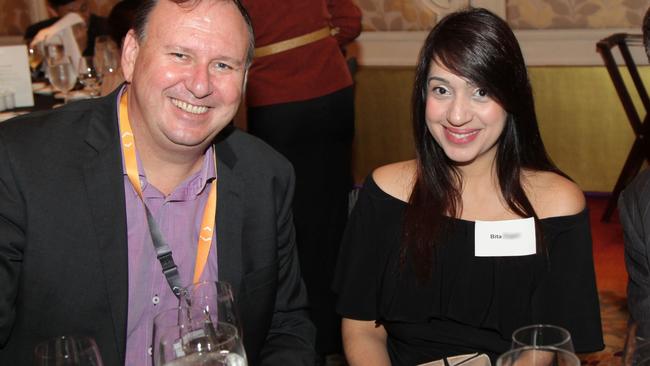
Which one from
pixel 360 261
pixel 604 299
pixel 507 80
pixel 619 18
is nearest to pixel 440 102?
pixel 507 80

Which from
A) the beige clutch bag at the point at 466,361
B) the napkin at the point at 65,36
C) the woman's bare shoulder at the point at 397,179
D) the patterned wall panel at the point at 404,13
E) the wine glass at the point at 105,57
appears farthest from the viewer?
the patterned wall panel at the point at 404,13

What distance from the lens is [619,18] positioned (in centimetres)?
533

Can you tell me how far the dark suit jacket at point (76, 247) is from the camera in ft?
5.91

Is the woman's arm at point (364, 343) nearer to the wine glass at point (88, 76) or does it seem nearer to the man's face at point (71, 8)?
the wine glass at point (88, 76)

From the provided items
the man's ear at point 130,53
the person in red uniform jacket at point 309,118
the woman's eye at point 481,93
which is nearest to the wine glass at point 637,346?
the woman's eye at point 481,93

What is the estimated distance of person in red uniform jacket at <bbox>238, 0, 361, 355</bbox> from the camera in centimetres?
374

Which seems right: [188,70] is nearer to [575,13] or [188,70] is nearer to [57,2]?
[575,13]

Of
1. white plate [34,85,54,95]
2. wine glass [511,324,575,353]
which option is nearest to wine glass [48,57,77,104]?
white plate [34,85,54,95]

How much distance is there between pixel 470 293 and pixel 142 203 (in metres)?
0.86

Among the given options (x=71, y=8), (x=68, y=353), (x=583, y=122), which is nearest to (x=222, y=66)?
(x=68, y=353)

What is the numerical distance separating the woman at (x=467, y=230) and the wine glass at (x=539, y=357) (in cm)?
95

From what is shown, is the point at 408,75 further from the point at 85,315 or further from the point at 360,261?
the point at 85,315

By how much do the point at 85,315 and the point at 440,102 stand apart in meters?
1.01

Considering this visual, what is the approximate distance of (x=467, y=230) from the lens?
7.16 feet
